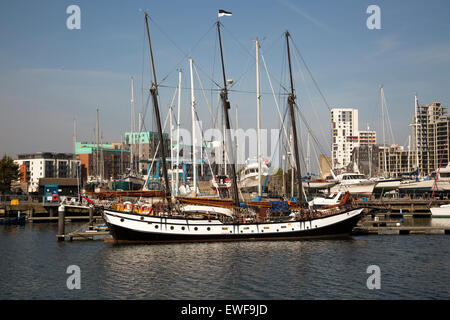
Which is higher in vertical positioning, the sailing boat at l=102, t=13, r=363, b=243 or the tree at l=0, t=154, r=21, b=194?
the tree at l=0, t=154, r=21, b=194

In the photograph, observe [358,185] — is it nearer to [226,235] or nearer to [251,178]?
[251,178]

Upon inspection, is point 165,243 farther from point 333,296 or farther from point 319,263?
point 333,296

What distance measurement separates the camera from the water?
2839 cm

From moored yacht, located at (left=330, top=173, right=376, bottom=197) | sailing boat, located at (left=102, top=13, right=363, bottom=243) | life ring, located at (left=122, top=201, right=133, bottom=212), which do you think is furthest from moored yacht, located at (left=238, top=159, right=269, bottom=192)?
life ring, located at (left=122, top=201, right=133, bottom=212)

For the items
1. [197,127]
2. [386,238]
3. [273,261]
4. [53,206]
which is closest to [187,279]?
[273,261]

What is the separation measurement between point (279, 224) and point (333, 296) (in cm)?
2088

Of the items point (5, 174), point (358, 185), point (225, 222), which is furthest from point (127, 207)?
point (5, 174)

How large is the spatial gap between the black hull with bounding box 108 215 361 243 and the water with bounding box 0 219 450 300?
119 centimetres

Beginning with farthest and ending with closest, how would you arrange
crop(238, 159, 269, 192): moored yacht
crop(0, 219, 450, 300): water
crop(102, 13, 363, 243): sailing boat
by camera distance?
crop(238, 159, 269, 192): moored yacht
crop(102, 13, 363, 243): sailing boat
crop(0, 219, 450, 300): water

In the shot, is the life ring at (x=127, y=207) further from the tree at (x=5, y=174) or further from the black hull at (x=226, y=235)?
the tree at (x=5, y=174)

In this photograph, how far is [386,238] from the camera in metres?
50.5

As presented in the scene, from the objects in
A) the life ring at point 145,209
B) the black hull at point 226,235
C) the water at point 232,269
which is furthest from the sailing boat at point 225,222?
the water at point 232,269

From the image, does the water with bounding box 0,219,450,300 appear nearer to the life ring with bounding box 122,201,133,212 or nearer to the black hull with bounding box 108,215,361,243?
the black hull with bounding box 108,215,361,243
